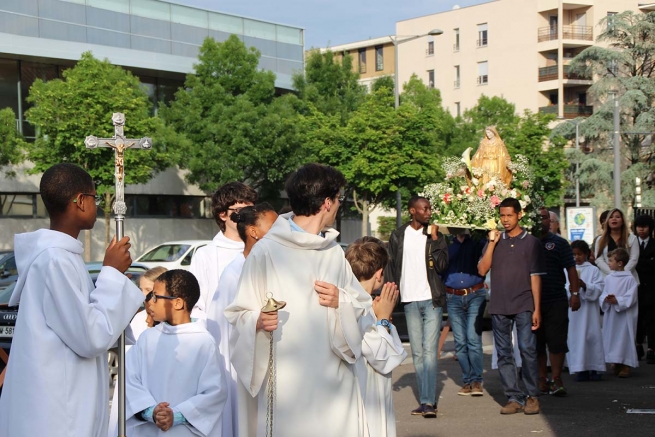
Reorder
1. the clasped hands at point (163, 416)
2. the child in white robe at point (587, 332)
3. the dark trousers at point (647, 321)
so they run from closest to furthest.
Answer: the clasped hands at point (163, 416)
the child in white robe at point (587, 332)
the dark trousers at point (647, 321)

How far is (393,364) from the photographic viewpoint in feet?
17.9

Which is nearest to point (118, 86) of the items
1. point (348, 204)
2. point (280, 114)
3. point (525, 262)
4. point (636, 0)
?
point (280, 114)

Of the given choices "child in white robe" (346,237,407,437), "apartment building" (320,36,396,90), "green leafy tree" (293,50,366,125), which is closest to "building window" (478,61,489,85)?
"apartment building" (320,36,396,90)

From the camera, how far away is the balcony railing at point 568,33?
68.7 m

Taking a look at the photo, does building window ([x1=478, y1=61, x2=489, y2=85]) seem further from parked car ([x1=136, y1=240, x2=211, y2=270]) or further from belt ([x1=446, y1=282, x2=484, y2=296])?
belt ([x1=446, y1=282, x2=484, y2=296])

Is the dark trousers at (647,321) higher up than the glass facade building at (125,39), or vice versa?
the glass facade building at (125,39)

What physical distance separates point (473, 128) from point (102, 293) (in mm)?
51469

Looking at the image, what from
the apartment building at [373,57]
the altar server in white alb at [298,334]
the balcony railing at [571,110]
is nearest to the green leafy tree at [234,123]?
the altar server in white alb at [298,334]

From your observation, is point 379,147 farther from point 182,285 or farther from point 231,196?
point 182,285

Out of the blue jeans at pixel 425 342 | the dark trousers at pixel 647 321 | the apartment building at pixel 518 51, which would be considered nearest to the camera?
the blue jeans at pixel 425 342

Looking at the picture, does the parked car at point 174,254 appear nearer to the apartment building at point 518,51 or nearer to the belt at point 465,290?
the belt at point 465,290

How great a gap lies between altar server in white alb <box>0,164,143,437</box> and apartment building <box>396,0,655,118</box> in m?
64.9

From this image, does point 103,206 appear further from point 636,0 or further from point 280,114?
point 636,0

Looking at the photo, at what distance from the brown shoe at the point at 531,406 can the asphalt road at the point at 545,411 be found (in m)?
0.06
